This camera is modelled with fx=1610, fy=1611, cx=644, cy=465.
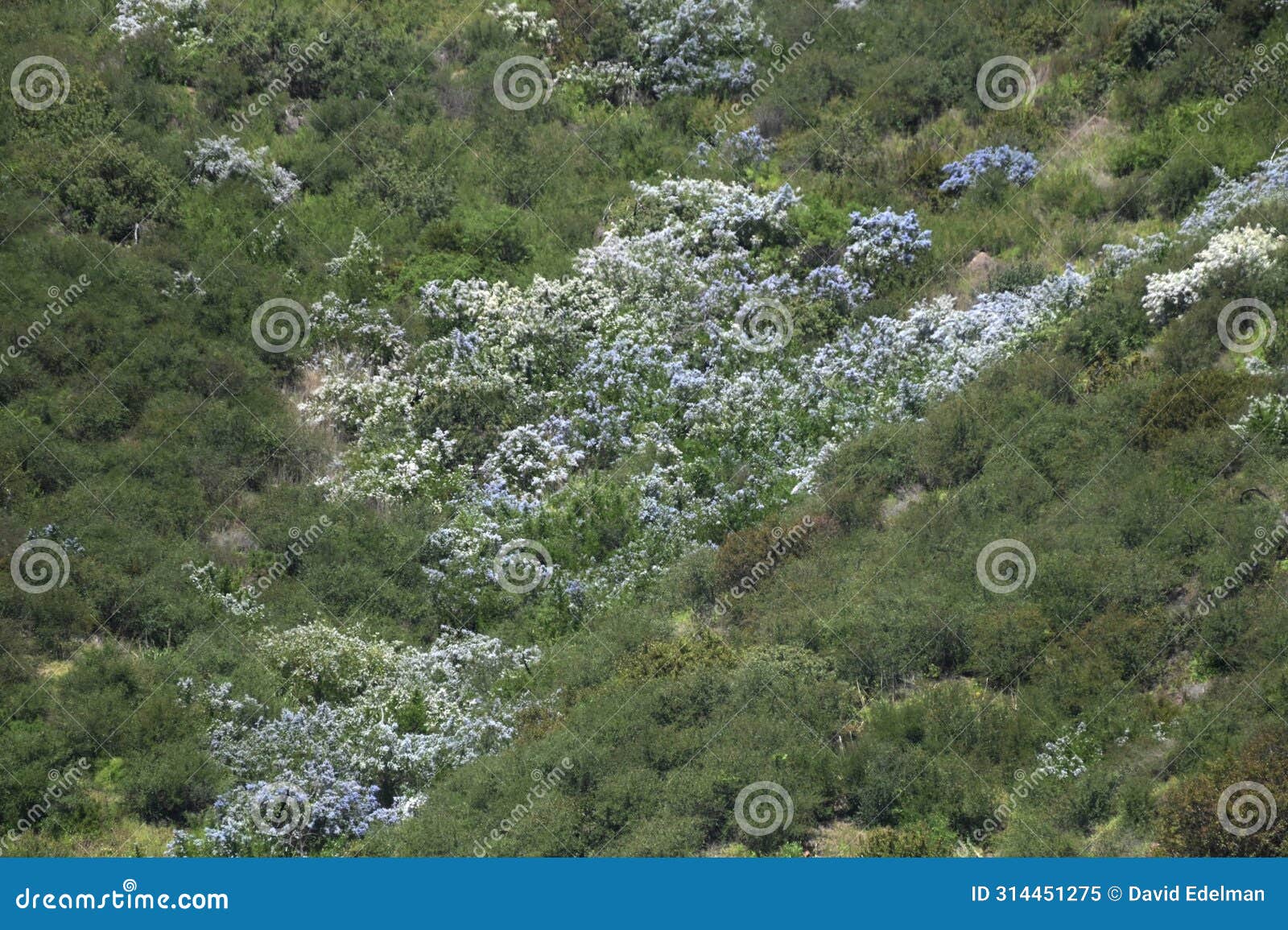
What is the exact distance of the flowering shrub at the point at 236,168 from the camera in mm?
26391

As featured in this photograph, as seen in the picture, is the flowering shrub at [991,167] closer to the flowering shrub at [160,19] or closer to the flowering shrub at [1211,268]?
the flowering shrub at [1211,268]

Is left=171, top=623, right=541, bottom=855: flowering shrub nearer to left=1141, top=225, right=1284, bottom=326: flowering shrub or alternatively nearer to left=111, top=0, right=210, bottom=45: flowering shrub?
left=1141, top=225, right=1284, bottom=326: flowering shrub

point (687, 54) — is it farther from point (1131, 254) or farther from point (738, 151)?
point (1131, 254)

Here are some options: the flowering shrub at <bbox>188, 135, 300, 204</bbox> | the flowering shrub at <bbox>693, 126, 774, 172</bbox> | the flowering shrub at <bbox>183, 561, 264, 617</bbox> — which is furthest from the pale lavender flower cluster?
the flowering shrub at <bbox>183, 561, 264, 617</bbox>

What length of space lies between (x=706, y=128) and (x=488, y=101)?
4.08 meters

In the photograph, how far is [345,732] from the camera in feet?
59.0

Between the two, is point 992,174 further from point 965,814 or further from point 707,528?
point 965,814

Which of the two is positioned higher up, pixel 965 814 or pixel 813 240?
pixel 813 240

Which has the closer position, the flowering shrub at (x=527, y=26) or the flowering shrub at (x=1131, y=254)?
the flowering shrub at (x=1131, y=254)

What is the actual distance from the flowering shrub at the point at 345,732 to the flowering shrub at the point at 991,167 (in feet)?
36.9

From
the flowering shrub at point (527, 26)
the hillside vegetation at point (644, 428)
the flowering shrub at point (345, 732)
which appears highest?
the flowering shrub at point (527, 26)

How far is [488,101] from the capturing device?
28.9 m

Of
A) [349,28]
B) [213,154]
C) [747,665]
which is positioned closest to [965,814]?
[747,665]

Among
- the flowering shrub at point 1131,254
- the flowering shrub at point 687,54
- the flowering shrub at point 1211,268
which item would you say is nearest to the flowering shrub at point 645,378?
the flowering shrub at point 1131,254
